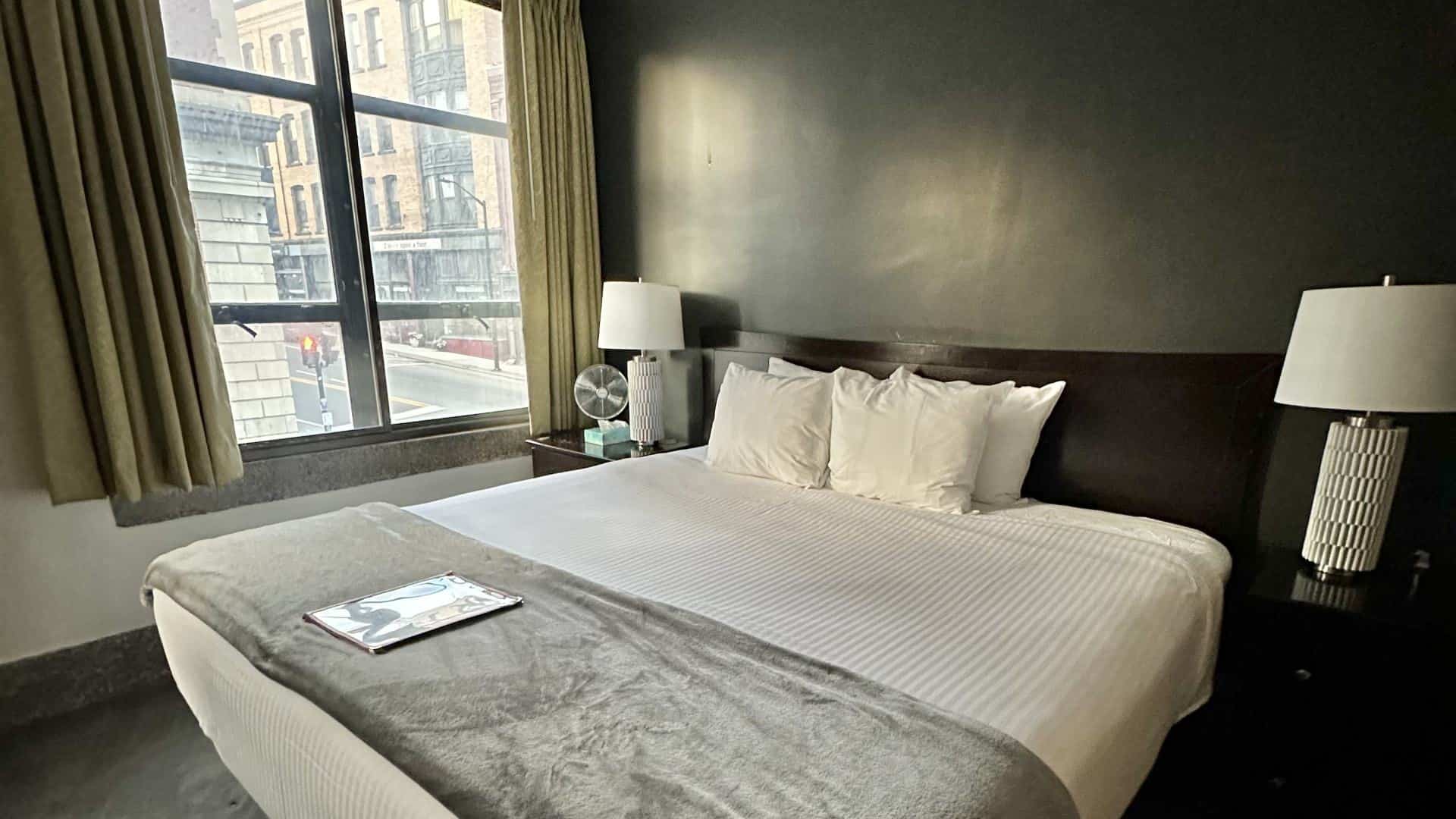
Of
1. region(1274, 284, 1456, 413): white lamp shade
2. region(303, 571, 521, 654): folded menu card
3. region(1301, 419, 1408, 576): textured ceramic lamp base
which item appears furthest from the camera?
region(1301, 419, 1408, 576): textured ceramic lamp base

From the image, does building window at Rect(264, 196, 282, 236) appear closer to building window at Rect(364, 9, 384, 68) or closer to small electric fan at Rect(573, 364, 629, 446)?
building window at Rect(364, 9, 384, 68)

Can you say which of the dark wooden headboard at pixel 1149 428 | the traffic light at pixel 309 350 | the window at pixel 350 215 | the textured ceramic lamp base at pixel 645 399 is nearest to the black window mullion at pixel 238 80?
the window at pixel 350 215

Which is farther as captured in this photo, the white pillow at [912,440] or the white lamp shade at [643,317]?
the white lamp shade at [643,317]

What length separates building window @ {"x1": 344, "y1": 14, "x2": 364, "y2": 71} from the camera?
270cm

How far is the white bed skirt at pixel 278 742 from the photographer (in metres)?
0.96

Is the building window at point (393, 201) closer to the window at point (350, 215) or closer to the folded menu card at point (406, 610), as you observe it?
the window at point (350, 215)

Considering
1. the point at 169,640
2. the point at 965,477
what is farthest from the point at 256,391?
the point at 965,477

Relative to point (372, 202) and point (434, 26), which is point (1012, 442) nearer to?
point (372, 202)

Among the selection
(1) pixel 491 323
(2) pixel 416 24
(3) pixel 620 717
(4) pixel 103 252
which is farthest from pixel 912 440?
(2) pixel 416 24

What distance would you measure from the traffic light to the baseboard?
109 cm

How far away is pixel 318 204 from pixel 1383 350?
3.37 metres

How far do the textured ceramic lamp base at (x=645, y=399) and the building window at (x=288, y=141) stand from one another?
1.55 metres

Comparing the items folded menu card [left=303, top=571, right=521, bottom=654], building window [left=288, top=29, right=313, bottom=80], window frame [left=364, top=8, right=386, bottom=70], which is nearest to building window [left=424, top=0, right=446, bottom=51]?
window frame [left=364, top=8, right=386, bottom=70]

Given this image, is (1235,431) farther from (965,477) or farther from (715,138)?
(715,138)
